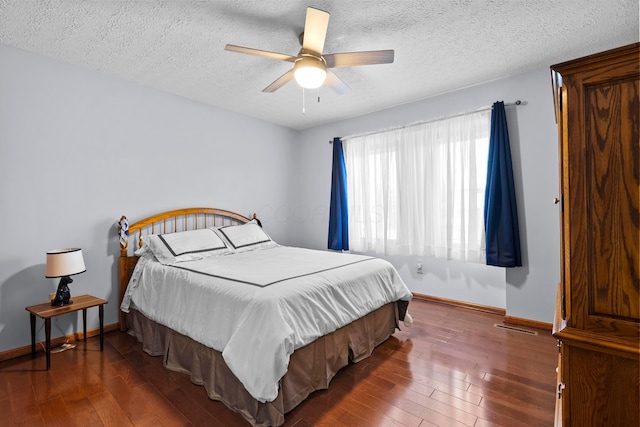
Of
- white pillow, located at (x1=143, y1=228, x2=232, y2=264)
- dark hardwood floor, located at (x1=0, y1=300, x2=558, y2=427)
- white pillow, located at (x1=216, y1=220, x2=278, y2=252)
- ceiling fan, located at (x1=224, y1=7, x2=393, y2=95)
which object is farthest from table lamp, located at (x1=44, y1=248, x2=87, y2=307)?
ceiling fan, located at (x1=224, y1=7, x2=393, y2=95)

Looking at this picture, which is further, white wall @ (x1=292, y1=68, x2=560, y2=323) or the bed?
white wall @ (x1=292, y1=68, x2=560, y2=323)

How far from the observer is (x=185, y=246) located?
3068mm

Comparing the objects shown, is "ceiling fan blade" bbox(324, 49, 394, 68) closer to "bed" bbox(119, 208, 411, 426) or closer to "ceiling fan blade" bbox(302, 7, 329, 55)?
"ceiling fan blade" bbox(302, 7, 329, 55)

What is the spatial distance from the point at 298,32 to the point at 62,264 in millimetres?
2592

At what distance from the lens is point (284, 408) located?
5.80 feet

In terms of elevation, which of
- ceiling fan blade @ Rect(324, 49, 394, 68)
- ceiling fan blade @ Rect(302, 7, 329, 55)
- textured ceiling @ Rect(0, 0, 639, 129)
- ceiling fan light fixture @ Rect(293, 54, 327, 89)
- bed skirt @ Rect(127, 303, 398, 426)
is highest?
textured ceiling @ Rect(0, 0, 639, 129)

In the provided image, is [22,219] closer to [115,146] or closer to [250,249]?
[115,146]

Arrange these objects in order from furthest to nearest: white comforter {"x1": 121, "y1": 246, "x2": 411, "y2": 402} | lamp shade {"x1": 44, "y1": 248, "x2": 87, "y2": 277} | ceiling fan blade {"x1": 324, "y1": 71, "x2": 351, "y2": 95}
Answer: ceiling fan blade {"x1": 324, "y1": 71, "x2": 351, "y2": 95}, lamp shade {"x1": 44, "y1": 248, "x2": 87, "y2": 277}, white comforter {"x1": 121, "y1": 246, "x2": 411, "y2": 402}

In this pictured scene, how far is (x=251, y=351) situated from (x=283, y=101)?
3.02m

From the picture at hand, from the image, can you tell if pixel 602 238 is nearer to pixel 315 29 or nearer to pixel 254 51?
pixel 315 29

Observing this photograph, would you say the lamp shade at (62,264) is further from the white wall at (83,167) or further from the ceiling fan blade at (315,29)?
the ceiling fan blade at (315,29)

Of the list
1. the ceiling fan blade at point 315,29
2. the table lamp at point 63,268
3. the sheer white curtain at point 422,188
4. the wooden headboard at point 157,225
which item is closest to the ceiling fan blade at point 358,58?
the ceiling fan blade at point 315,29

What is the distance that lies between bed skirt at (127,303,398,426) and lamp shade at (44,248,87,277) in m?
0.69

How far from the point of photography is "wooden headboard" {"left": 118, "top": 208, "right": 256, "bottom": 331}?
3015 millimetres
